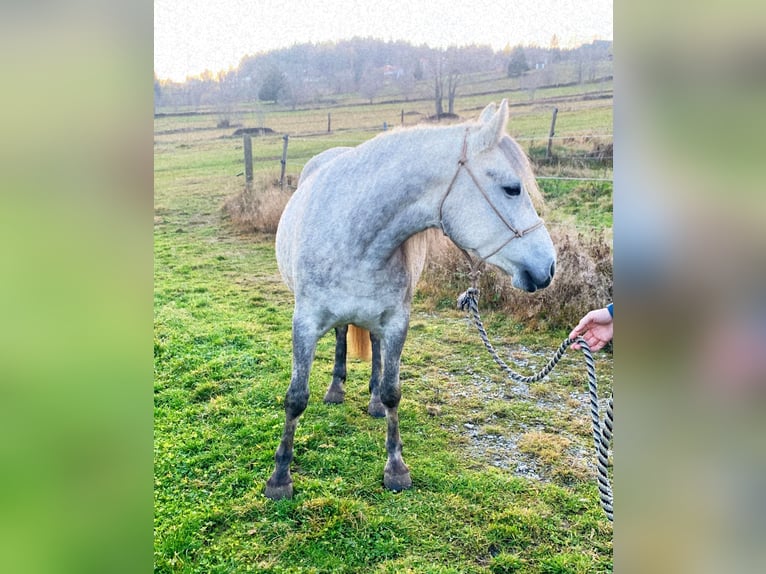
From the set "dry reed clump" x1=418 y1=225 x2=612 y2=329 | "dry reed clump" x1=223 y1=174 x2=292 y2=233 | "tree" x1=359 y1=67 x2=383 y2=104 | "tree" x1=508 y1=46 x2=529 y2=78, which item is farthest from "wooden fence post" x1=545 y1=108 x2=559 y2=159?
"dry reed clump" x1=223 y1=174 x2=292 y2=233

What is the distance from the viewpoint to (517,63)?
10.9 m

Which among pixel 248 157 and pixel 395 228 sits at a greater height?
pixel 248 157

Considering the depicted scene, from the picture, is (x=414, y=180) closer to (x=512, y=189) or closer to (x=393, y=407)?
(x=512, y=189)

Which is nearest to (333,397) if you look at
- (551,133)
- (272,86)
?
(551,133)

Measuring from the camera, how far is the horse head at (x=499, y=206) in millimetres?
2322

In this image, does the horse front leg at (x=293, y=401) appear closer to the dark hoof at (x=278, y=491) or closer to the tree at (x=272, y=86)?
the dark hoof at (x=278, y=491)

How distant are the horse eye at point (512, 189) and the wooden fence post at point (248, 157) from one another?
9887mm

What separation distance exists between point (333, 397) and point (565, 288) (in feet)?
9.22

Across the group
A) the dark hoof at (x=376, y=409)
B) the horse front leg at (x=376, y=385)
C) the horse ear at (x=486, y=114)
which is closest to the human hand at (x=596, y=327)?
the horse ear at (x=486, y=114)
